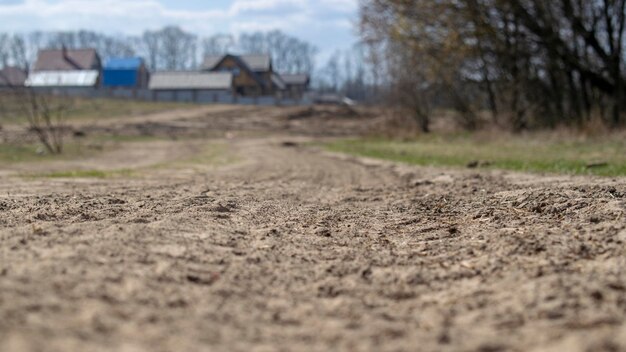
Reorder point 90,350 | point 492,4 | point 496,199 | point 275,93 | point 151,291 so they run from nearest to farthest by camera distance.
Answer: point 90,350
point 151,291
point 496,199
point 492,4
point 275,93

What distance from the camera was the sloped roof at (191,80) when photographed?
262 ft

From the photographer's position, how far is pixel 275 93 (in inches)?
3588

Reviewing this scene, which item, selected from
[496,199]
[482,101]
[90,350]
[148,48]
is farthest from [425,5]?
[148,48]

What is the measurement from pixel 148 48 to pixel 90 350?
497 feet

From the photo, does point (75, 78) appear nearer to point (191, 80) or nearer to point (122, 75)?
point (122, 75)

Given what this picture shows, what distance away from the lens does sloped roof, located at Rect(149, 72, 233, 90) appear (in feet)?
262

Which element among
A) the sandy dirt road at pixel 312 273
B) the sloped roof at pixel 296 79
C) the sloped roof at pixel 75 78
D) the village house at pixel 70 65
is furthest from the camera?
the sloped roof at pixel 296 79

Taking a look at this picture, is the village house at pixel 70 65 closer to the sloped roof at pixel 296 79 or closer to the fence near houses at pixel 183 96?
the fence near houses at pixel 183 96

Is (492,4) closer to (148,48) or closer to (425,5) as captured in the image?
(425,5)

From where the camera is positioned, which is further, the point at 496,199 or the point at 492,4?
the point at 492,4

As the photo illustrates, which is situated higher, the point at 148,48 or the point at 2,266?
the point at 148,48

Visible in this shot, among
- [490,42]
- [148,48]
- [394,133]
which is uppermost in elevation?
[148,48]

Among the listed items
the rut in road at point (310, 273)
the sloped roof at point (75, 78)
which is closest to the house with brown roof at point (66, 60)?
the sloped roof at point (75, 78)

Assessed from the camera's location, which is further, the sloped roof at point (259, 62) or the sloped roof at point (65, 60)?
the sloped roof at point (65, 60)
